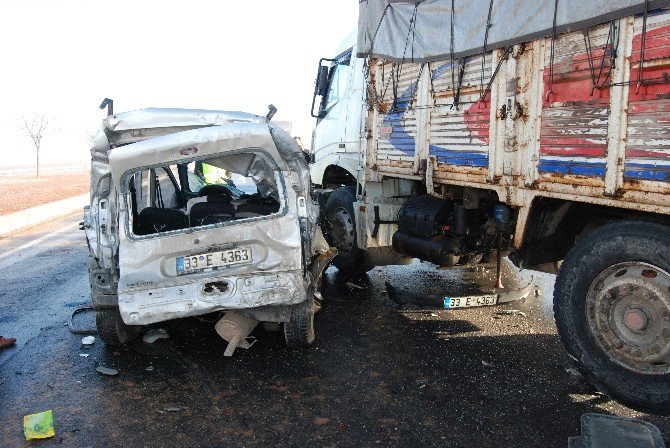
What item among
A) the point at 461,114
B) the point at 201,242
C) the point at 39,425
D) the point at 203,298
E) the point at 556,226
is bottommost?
the point at 39,425

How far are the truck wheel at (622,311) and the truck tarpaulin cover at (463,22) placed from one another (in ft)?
4.44

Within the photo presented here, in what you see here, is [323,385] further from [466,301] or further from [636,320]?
[636,320]

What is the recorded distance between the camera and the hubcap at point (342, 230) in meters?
6.74

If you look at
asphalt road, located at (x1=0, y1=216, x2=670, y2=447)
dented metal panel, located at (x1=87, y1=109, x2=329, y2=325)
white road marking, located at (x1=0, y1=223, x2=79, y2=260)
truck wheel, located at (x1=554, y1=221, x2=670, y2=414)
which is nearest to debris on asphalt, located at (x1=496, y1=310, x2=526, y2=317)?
asphalt road, located at (x1=0, y1=216, x2=670, y2=447)

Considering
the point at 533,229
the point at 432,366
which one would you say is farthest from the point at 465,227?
the point at 432,366

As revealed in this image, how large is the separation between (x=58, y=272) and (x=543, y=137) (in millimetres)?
6800

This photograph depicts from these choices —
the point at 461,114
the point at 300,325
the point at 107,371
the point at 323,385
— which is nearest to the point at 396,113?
the point at 461,114

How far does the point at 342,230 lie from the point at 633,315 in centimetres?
399

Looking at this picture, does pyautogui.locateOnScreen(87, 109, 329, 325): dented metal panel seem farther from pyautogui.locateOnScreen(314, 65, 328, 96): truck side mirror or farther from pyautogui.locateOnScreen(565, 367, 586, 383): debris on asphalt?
pyautogui.locateOnScreen(314, 65, 328, 96): truck side mirror

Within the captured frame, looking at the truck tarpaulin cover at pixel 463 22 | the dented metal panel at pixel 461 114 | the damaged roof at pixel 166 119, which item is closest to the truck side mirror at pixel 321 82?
the truck tarpaulin cover at pixel 463 22

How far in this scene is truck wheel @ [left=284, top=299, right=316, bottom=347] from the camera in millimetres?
4480

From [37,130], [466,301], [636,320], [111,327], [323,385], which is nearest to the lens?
[636,320]

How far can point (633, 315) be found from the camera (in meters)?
3.34

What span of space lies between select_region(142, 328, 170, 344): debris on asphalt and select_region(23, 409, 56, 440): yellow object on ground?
1.36 meters
